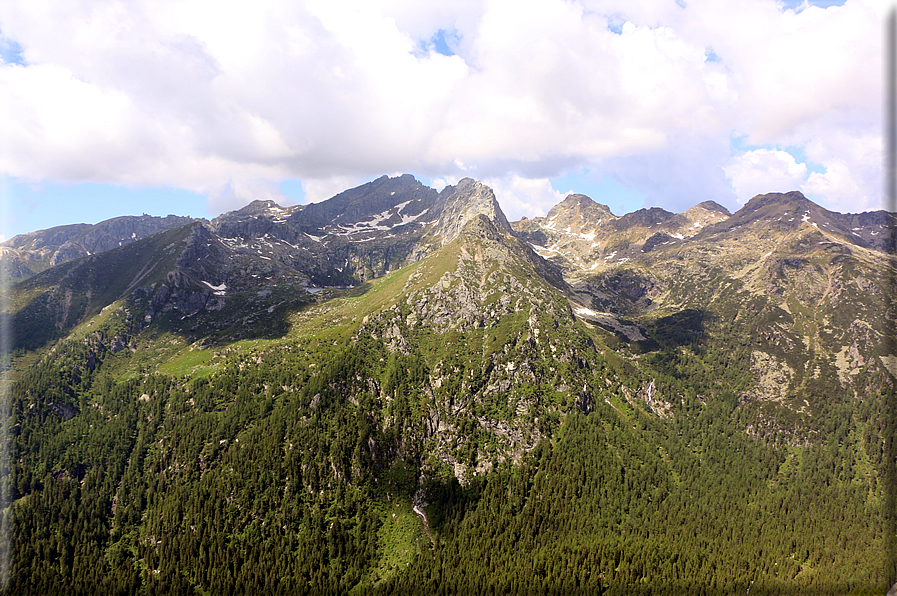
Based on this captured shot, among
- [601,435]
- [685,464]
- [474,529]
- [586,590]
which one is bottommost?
[586,590]

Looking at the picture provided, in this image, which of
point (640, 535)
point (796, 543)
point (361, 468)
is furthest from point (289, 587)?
point (796, 543)

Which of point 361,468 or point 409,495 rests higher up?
point 361,468

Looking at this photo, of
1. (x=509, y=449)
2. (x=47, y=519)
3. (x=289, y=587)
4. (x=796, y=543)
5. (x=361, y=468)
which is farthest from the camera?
(x=509, y=449)

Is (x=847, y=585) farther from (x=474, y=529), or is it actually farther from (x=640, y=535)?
(x=474, y=529)

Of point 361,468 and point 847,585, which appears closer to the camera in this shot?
point 847,585

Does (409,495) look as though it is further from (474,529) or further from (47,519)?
(47,519)

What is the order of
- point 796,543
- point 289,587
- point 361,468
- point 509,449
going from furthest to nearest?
point 509,449, point 361,468, point 796,543, point 289,587
